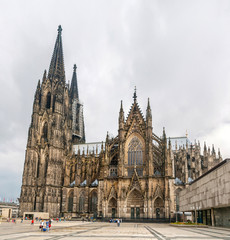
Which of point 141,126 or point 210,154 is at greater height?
point 141,126

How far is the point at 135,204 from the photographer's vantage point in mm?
53938

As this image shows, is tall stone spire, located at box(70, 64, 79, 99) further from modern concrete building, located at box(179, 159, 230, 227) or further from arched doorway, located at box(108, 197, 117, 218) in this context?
modern concrete building, located at box(179, 159, 230, 227)

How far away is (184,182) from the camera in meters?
59.2

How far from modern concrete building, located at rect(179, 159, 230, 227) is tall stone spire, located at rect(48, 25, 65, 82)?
171ft

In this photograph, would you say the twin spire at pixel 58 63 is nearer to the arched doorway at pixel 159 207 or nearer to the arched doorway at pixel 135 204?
the arched doorway at pixel 135 204

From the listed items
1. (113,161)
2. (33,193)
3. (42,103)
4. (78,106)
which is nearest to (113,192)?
(113,161)

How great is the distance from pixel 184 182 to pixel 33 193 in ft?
118

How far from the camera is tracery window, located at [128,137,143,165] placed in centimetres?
5781

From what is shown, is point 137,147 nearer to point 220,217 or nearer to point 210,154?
point 210,154

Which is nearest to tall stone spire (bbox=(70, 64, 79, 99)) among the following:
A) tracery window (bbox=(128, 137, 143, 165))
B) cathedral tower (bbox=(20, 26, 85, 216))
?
cathedral tower (bbox=(20, 26, 85, 216))

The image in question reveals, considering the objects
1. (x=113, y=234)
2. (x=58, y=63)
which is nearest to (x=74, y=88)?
(x=58, y=63)

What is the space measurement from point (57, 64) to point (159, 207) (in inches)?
2016

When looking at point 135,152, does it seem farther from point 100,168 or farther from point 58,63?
point 58,63

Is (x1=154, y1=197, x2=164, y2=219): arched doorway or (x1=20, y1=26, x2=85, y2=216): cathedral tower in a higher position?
(x1=20, y1=26, x2=85, y2=216): cathedral tower
